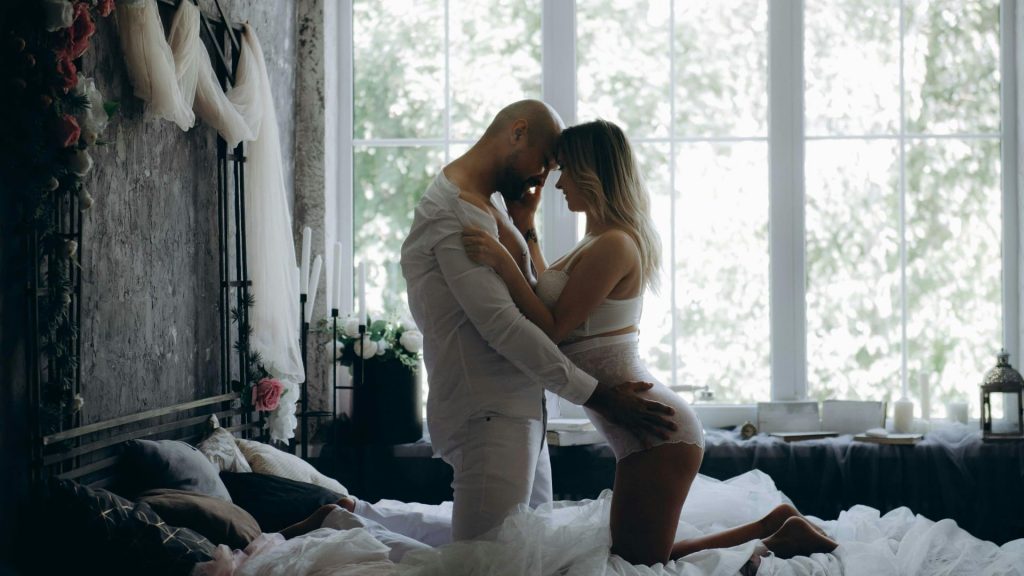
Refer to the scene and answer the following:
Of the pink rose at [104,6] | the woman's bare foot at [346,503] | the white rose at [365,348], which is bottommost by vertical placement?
the woman's bare foot at [346,503]

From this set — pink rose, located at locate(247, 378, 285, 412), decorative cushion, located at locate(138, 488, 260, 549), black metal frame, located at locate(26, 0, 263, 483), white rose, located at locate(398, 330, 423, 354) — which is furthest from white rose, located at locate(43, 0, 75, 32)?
white rose, located at locate(398, 330, 423, 354)

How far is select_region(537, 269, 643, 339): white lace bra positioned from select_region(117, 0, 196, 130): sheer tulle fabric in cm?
118

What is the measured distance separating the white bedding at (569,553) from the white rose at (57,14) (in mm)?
1218

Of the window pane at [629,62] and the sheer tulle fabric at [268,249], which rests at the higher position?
the window pane at [629,62]

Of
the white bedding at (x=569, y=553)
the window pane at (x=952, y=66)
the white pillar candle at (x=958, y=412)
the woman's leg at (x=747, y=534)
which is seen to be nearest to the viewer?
the white bedding at (x=569, y=553)

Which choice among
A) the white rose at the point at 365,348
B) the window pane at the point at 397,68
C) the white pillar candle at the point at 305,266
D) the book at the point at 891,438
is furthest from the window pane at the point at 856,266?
the white pillar candle at the point at 305,266

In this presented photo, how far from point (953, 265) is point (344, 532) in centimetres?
339

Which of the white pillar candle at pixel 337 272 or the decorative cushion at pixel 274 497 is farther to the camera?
the white pillar candle at pixel 337 272

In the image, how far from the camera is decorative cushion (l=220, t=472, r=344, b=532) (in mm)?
2762

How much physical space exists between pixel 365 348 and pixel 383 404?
29 cm

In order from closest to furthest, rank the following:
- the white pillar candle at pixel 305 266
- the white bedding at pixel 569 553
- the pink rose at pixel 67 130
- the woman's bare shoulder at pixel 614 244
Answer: the white bedding at pixel 569 553
the pink rose at pixel 67 130
the woman's bare shoulder at pixel 614 244
the white pillar candle at pixel 305 266

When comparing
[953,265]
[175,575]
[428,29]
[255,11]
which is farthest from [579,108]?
[175,575]

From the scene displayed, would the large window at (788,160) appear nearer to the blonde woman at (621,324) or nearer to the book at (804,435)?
the book at (804,435)

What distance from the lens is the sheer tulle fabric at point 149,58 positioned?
2697 mm
